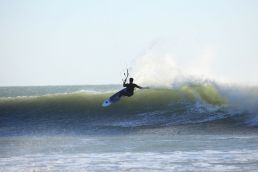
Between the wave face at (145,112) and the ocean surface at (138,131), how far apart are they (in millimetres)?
39

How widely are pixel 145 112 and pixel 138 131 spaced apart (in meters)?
4.55

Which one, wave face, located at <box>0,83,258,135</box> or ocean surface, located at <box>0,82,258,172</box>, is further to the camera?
wave face, located at <box>0,83,258,135</box>

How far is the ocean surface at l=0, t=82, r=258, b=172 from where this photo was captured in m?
14.5

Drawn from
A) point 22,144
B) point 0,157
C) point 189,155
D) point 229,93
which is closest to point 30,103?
point 229,93

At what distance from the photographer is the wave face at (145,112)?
24.2 m

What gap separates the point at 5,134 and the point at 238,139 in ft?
31.6

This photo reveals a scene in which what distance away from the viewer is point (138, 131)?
73.7 ft

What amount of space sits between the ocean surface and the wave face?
0.04m

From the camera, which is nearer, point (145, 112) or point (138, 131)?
point (138, 131)

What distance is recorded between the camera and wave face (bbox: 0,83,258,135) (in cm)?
2416

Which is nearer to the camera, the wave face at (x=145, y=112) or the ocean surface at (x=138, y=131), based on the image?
the ocean surface at (x=138, y=131)

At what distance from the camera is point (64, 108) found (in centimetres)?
2958

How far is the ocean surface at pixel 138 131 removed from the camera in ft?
47.5

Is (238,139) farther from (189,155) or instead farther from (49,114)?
(49,114)
